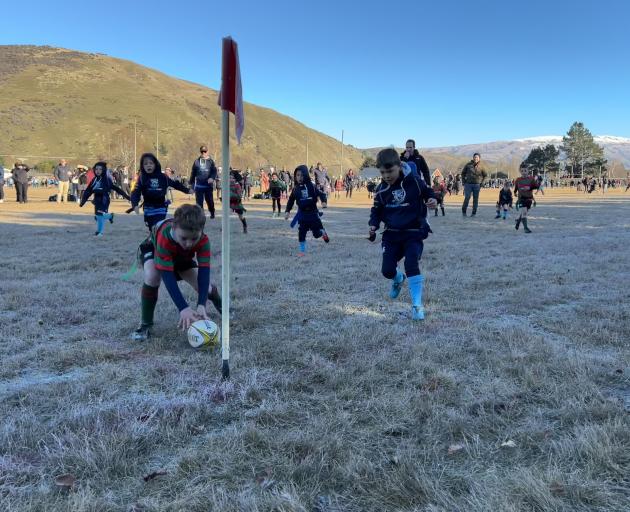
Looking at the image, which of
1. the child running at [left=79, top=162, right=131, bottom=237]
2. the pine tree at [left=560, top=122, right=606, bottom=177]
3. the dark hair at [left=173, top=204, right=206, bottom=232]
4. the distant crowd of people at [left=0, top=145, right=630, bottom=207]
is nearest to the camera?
the dark hair at [left=173, top=204, right=206, bottom=232]

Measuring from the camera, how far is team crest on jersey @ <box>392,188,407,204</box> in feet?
16.8

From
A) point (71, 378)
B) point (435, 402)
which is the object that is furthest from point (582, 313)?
point (71, 378)

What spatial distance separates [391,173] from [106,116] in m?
122

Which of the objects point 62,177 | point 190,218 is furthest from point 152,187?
point 62,177

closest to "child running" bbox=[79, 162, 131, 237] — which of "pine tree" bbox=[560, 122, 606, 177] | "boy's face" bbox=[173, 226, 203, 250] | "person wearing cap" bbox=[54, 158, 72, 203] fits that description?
"boy's face" bbox=[173, 226, 203, 250]

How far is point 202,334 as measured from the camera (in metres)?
3.84

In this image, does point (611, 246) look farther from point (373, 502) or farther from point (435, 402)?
point (373, 502)

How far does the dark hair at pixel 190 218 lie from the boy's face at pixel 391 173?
2.08 metres

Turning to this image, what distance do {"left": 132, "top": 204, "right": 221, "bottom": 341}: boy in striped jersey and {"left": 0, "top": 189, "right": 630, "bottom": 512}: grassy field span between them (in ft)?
1.11

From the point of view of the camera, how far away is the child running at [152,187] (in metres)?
8.35

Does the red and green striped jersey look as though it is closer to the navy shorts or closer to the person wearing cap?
the navy shorts

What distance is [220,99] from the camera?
9.98 feet

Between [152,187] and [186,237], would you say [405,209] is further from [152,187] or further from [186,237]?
[152,187]

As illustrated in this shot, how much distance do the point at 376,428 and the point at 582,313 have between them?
10.7 ft
